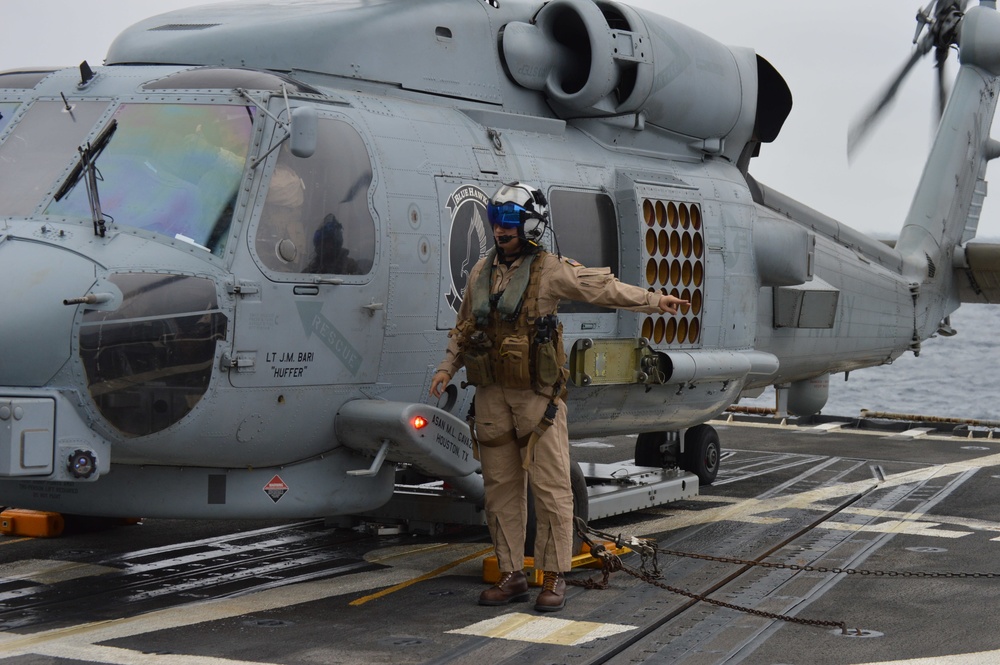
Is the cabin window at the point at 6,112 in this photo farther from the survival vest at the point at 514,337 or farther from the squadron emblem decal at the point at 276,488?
the survival vest at the point at 514,337

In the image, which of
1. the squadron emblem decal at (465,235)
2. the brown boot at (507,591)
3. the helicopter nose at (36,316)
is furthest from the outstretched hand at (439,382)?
the helicopter nose at (36,316)

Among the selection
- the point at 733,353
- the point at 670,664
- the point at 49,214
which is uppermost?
the point at 49,214

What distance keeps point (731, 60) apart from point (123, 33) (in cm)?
453

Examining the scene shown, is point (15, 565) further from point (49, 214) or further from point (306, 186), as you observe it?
point (306, 186)

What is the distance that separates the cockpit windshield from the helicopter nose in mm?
475

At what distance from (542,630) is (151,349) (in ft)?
7.53

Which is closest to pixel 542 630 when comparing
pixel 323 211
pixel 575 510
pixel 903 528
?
pixel 575 510

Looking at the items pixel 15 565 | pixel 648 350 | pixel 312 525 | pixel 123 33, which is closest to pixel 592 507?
pixel 648 350

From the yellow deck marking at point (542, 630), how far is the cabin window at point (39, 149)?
9.20 feet

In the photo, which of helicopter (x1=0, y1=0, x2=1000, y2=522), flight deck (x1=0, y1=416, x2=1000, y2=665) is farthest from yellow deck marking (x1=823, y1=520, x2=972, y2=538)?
helicopter (x1=0, y1=0, x2=1000, y2=522)

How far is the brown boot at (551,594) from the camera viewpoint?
6715 mm

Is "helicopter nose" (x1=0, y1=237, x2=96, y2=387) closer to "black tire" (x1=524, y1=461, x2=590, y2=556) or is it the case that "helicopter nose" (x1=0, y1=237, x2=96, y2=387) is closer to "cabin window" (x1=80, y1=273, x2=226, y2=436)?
"cabin window" (x1=80, y1=273, x2=226, y2=436)

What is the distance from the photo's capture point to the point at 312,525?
363 inches

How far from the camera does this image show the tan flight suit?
677 cm
